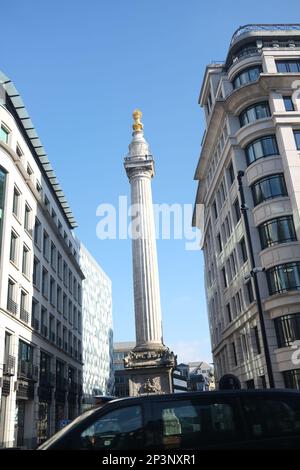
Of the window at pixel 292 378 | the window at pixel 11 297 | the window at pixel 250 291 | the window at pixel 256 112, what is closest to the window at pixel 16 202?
the window at pixel 11 297

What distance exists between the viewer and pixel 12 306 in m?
29.8

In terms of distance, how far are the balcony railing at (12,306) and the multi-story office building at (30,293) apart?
0.07m

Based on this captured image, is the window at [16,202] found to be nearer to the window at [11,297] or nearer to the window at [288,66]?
the window at [11,297]

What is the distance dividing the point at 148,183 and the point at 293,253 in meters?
21.8

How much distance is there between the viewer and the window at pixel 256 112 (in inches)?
1326

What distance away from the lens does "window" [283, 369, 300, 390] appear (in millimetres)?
26062

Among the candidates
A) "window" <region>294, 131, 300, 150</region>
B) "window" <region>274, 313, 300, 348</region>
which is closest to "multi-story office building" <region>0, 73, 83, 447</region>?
"window" <region>274, 313, 300, 348</region>

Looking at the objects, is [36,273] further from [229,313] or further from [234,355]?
[234,355]

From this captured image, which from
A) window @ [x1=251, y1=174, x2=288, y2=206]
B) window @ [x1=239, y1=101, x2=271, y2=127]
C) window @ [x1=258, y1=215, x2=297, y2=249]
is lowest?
window @ [x1=258, y1=215, x2=297, y2=249]

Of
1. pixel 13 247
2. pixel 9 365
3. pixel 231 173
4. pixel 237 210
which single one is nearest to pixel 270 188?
pixel 237 210

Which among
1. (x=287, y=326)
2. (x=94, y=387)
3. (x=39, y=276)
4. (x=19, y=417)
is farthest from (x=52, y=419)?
(x=94, y=387)

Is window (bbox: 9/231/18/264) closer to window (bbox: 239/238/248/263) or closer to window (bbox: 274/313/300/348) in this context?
window (bbox: 239/238/248/263)

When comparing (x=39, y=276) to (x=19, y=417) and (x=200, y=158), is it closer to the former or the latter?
(x=19, y=417)

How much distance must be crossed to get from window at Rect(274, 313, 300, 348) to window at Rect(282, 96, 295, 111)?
15.8 meters
